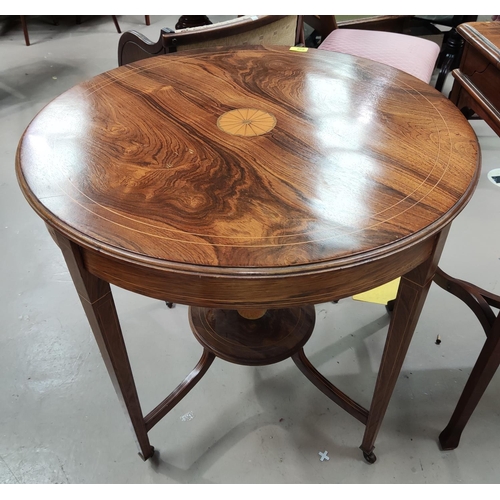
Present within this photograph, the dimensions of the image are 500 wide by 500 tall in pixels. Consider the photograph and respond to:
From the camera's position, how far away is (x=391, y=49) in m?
1.58

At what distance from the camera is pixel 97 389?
1.17 metres

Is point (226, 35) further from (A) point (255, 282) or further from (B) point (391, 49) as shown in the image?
(A) point (255, 282)

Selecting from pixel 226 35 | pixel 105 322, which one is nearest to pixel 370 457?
pixel 105 322

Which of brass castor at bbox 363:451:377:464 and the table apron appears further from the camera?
brass castor at bbox 363:451:377:464

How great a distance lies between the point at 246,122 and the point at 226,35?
510 mm

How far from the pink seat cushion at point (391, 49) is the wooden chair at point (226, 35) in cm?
26

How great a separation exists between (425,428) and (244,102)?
84 cm

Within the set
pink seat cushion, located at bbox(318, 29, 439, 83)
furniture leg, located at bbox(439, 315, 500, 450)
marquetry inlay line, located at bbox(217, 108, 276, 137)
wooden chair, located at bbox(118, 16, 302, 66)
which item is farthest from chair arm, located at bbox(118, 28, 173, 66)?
furniture leg, located at bbox(439, 315, 500, 450)

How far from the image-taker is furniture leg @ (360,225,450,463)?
66 centimetres

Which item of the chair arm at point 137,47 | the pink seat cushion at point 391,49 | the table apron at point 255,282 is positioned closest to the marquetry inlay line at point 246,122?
the table apron at point 255,282

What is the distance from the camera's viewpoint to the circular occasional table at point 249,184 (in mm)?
552

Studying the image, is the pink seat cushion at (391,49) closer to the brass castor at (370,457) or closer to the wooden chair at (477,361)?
the wooden chair at (477,361)

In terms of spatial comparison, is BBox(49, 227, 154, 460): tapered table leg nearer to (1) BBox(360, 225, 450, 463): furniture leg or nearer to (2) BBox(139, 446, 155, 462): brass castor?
(2) BBox(139, 446, 155, 462): brass castor

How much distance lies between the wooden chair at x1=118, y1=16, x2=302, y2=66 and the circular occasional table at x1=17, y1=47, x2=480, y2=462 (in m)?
0.20
